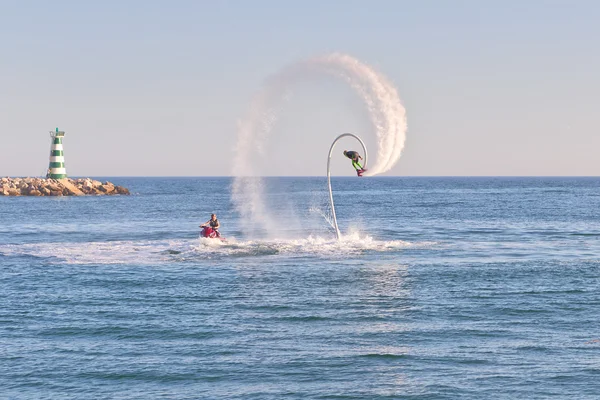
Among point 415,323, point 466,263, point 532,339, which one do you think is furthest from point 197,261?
point 532,339

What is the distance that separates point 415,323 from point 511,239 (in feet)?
116

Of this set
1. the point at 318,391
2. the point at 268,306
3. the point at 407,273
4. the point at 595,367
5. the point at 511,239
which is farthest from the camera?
the point at 511,239

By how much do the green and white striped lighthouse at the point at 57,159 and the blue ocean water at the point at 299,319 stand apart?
9253cm

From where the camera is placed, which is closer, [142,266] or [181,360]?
[181,360]

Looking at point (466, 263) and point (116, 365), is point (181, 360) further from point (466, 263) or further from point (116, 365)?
point (466, 263)

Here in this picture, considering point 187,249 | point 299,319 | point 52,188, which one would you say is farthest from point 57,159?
point 299,319

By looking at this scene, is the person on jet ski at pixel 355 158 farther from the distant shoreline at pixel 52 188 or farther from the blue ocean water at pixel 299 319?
the distant shoreline at pixel 52 188

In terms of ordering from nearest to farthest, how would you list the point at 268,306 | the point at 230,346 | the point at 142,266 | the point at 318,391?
Answer: the point at 318,391 < the point at 230,346 < the point at 268,306 < the point at 142,266

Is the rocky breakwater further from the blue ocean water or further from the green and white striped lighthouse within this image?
the blue ocean water

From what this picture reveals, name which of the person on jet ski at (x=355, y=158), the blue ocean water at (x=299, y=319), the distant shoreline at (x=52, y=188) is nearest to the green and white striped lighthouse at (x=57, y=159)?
the distant shoreline at (x=52, y=188)

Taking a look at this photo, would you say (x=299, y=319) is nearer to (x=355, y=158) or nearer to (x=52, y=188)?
(x=355, y=158)

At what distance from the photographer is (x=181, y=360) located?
24719mm

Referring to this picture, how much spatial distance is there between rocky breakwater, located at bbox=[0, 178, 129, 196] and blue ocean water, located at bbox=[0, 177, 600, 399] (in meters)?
103

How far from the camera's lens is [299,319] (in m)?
30.3
